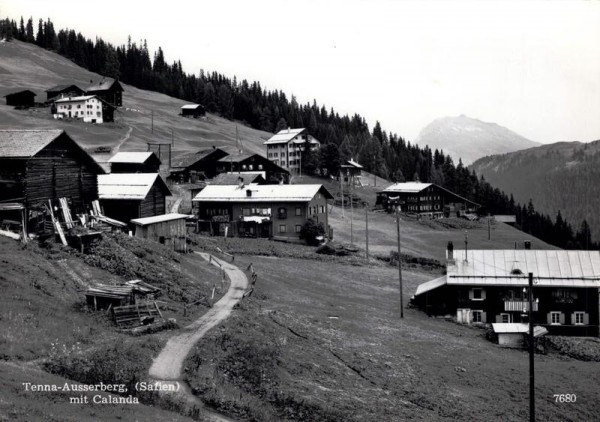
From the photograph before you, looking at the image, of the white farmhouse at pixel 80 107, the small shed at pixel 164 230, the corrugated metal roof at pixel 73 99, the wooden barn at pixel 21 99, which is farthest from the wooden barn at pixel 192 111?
the small shed at pixel 164 230

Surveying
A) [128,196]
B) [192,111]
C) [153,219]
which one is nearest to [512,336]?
[153,219]

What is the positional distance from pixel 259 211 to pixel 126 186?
93.3 ft

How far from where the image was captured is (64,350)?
Answer: 2603cm

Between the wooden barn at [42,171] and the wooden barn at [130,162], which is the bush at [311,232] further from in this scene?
the wooden barn at [42,171]

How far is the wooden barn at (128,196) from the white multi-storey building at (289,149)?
92.9 meters

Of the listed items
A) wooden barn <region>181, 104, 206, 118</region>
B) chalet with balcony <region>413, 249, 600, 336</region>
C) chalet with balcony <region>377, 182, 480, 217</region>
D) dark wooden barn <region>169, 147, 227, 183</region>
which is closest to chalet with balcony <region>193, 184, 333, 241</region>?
dark wooden barn <region>169, 147, 227, 183</region>

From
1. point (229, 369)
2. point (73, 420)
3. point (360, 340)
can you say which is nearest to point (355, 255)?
point (360, 340)

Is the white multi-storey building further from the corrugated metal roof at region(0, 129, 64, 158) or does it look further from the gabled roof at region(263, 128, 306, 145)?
the corrugated metal roof at region(0, 129, 64, 158)

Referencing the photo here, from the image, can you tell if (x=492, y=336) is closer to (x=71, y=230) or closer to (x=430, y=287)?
(x=430, y=287)

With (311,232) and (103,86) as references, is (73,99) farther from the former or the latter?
(311,232)

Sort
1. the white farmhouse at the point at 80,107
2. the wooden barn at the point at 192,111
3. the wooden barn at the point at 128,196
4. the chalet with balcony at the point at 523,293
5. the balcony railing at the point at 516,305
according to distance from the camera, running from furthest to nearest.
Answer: the wooden barn at the point at 192,111, the white farmhouse at the point at 80,107, the wooden barn at the point at 128,196, the balcony railing at the point at 516,305, the chalet with balcony at the point at 523,293

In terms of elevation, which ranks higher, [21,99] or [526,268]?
[21,99]

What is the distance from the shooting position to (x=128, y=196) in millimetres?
60625

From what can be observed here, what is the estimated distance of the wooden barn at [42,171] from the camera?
44812mm
